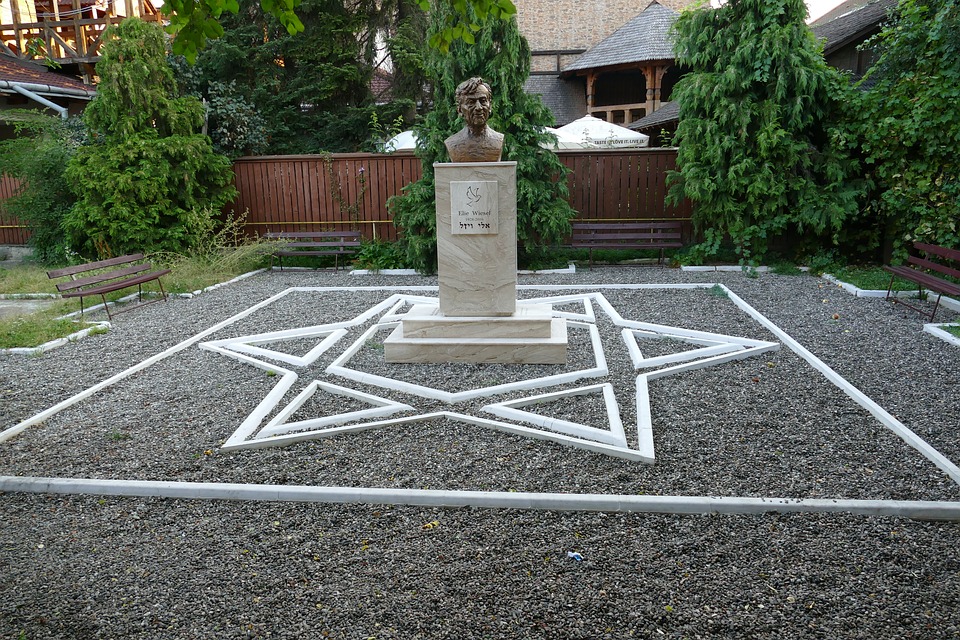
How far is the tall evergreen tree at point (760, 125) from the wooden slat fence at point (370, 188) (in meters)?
1.32

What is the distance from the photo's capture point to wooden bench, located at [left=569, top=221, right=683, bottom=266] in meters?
12.1

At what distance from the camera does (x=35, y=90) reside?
15156 millimetres

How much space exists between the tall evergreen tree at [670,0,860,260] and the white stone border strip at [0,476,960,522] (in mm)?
7748

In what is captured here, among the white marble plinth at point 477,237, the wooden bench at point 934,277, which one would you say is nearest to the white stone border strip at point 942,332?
the wooden bench at point 934,277

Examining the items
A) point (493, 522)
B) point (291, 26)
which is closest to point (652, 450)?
point (493, 522)

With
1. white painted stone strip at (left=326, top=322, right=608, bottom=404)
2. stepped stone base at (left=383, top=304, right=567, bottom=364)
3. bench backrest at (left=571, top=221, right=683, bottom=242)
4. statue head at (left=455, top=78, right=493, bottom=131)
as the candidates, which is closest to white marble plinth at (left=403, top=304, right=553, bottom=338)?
stepped stone base at (left=383, top=304, right=567, bottom=364)

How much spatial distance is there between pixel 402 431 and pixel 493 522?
54.7 inches

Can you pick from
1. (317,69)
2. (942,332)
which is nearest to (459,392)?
(942,332)

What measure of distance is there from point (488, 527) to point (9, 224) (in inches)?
626

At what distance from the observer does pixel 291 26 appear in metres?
2.89

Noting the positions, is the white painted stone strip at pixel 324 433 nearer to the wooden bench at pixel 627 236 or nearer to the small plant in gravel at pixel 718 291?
the small plant in gravel at pixel 718 291

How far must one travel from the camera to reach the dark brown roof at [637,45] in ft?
72.7

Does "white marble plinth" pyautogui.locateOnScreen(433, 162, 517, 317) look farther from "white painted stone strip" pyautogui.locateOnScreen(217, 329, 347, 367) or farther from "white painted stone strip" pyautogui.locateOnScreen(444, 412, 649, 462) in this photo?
"white painted stone strip" pyautogui.locateOnScreen(444, 412, 649, 462)

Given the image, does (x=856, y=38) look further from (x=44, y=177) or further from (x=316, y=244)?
(x=44, y=177)
